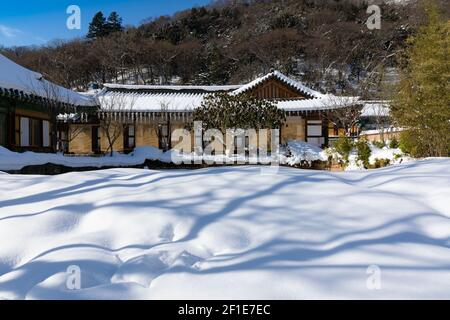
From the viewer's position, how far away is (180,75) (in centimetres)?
4366

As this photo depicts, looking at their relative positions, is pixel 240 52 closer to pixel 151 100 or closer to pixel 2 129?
pixel 151 100

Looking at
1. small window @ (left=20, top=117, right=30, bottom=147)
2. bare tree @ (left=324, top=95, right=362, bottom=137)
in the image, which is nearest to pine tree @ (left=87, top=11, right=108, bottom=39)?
small window @ (left=20, top=117, right=30, bottom=147)

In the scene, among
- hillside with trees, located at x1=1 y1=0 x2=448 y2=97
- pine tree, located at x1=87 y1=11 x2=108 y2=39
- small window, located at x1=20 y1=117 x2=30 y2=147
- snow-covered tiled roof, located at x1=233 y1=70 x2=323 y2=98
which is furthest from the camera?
pine tree, located at x1=87 y1=11 x2=108 y2=39

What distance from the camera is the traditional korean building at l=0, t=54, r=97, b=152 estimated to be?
11.6 m

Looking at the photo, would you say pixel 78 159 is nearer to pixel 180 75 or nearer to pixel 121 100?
pixel 121 100

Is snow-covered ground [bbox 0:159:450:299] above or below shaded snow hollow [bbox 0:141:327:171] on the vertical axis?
below

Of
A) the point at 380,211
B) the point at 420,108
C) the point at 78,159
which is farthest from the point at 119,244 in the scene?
the point at 420,108

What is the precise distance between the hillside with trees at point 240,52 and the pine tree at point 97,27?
0.11 metres

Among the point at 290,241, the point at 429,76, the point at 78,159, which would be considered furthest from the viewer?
the point at 78,159

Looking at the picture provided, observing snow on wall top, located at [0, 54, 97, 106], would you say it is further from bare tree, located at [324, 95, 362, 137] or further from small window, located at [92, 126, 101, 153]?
bare tree, located at [324, 95, 362, 137]

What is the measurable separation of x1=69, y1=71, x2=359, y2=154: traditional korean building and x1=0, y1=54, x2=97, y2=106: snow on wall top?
295 centimetres

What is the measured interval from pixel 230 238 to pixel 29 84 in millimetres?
12351
